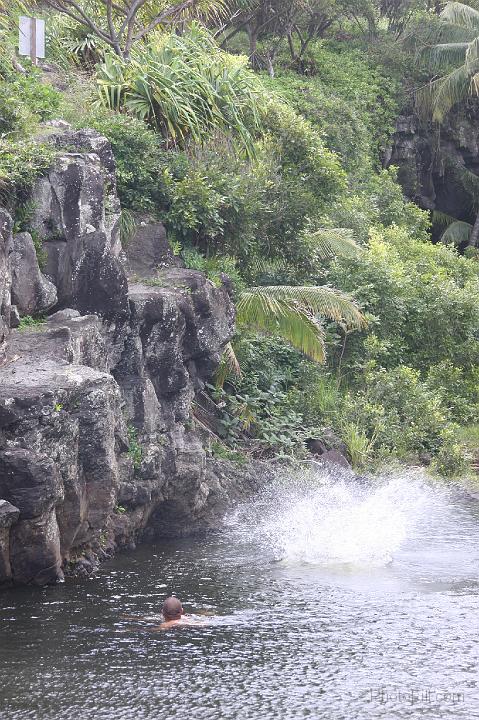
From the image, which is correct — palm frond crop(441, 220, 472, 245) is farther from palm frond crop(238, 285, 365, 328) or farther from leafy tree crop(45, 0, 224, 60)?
palm frond crop(238, 285, 365, 328)

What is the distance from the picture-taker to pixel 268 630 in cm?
1141

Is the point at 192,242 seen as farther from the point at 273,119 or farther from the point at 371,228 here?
the point at 371,228

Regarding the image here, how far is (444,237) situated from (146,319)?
21.6 metres

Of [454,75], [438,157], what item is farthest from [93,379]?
[438,157]

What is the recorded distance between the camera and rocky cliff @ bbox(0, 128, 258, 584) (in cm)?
1227

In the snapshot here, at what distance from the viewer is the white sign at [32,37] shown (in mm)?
18094

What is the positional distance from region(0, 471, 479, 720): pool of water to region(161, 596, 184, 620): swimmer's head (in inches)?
8.1

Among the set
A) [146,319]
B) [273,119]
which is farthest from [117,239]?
[273,119]

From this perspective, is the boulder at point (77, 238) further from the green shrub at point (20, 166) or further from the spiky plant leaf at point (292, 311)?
the spiky plant leaf at point (292, 311)

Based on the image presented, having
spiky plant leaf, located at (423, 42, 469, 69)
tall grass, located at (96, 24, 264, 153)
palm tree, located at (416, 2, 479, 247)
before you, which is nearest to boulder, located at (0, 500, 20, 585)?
tall grass, located at (96, 24, 264, 153)

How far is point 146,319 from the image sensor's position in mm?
15742

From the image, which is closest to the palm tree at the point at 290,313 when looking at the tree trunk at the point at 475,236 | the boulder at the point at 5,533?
the boulder at the point at 5,533

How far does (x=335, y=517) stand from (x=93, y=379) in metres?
5.51

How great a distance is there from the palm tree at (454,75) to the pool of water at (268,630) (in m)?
20.7
